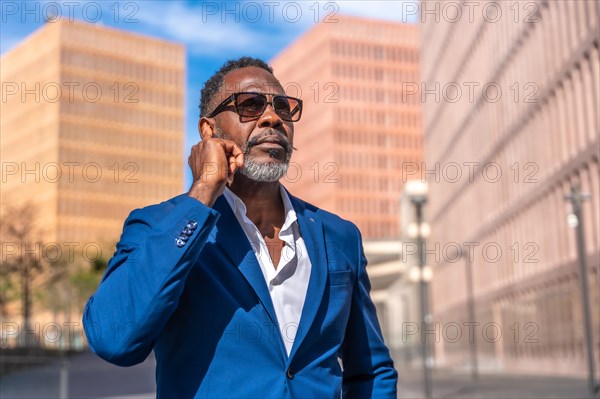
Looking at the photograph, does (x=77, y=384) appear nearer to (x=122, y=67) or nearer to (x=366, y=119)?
(x=366, y=119)

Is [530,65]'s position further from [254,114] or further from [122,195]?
[122,195]

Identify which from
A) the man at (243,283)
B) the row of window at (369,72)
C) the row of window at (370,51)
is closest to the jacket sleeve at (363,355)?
the man at (243,283)

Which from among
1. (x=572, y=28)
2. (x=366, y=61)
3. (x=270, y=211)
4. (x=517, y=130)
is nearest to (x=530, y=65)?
(x=517, y=130)

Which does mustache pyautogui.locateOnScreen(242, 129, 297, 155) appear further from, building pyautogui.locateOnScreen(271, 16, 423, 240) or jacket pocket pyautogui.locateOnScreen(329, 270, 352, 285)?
building pyautogui.locateOnScreen(271, 16, 423, 240)

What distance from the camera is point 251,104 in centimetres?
290

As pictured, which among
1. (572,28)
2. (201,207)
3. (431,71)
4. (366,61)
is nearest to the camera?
(201,207)

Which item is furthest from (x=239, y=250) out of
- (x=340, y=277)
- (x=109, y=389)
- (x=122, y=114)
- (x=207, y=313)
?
(x=122, y=114)

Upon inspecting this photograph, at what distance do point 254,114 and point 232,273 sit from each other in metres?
0.54

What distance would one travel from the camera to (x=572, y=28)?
40219mm

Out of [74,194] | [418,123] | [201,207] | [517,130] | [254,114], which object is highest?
[418,123]

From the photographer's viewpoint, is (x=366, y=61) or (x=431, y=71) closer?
(x=431, y=71)

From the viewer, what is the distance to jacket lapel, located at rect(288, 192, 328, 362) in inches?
104

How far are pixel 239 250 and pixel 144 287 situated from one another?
1.27 feet

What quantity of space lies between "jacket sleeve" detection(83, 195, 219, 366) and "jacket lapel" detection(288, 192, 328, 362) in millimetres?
392
